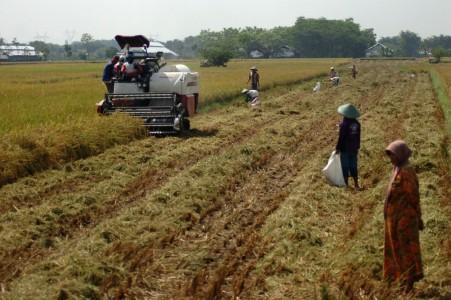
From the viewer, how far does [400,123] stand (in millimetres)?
15398

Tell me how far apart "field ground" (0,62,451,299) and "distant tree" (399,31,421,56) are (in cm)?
18633

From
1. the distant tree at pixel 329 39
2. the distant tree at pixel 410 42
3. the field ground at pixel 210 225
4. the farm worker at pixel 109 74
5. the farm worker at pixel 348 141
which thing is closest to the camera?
the field ground at pixel 210 225

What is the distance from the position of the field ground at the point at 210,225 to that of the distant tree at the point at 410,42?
7336 inches

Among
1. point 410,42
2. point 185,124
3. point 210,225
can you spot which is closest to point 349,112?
point 210,225

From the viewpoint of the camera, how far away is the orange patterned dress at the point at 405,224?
16.6 feet

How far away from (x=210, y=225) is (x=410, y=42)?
648 ft

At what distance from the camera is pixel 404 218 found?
5062 mm

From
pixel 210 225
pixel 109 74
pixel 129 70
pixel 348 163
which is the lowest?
pixel 210 225

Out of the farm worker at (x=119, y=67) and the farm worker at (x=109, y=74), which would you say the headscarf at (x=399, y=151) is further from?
the farm worker at (x=109, y=74)

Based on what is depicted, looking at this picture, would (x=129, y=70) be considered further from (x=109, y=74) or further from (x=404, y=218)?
(x=404, y=218)

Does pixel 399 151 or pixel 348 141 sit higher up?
pixel 399 151

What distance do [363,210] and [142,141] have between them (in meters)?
6.46

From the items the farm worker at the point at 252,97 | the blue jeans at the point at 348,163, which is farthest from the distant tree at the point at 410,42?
the blue jeans at the point at 348,163

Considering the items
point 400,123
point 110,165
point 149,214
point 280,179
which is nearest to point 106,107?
point 110,165
